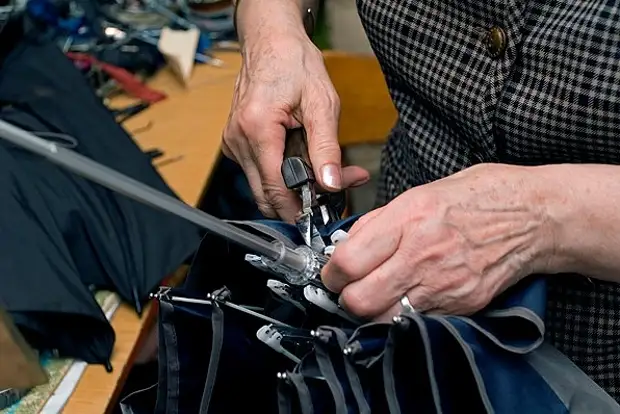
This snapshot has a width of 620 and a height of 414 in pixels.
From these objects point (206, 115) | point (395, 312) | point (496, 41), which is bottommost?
point (206, 115)

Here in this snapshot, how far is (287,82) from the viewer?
0.81 m

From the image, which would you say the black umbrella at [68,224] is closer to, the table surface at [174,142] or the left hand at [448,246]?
the table surface at [174,142]

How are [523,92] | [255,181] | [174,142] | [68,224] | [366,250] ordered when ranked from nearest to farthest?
[366,250] → [523,92] → [255,181] → [68,224] → [174,142]

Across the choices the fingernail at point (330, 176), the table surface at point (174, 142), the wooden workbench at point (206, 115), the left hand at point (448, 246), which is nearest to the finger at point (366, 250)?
the left hand at point (448, 246)

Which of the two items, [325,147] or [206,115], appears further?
[206,115]

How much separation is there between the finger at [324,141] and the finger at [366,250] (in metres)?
0.13

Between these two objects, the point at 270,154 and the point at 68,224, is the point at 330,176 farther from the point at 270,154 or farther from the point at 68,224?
the point at 68,224

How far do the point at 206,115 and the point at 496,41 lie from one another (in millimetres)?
677

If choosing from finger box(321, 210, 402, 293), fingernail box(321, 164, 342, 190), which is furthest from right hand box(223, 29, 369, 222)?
finger box(321, 210, 402, 293)

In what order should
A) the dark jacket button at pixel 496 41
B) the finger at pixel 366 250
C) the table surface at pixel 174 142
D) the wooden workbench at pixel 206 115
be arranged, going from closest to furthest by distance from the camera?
the finger at pixel 366 250
the dark jacket button at pixel 496 41
the table surface at pixel 174 142
the wooden workbench at pixel 206 115

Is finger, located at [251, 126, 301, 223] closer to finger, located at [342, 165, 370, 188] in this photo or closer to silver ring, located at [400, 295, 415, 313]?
finger, located at [342, 165, 370, 188]

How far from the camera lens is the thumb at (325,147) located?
2.40 feet

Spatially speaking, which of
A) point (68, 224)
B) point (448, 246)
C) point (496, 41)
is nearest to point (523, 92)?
point (496, 41)

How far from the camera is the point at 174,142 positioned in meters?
1.25
